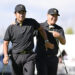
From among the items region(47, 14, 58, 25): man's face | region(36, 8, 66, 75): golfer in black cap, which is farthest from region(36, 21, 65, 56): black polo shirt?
region(47, 14, 58, 25): man's face

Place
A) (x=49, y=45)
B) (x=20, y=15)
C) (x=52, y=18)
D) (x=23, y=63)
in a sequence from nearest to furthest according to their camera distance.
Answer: (x=20, y=15) < (x=23, y=63) < (x=49, y=45) < (x=52, y=18)

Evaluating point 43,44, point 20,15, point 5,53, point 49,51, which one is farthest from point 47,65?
point 20,15

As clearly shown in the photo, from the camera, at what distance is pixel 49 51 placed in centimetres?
837

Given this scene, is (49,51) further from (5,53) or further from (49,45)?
(5,53)

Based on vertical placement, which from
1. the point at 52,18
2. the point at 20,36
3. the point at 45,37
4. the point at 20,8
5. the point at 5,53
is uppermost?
the point at 20,8

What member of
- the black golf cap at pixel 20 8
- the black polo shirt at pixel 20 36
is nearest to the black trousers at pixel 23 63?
the black polo shirt at pixel 20 36

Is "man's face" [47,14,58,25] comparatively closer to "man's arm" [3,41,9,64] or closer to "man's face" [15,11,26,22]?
"man's face" [15,11,26,22]

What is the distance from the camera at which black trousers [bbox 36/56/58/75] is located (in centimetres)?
830

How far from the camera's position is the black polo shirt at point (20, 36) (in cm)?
781

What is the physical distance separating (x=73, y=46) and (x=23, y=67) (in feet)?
33.4

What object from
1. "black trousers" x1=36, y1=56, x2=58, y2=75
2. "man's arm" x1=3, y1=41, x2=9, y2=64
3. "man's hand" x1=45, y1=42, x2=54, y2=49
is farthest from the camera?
"black trousers" x1=36, y1=56, x2=58, y2=75

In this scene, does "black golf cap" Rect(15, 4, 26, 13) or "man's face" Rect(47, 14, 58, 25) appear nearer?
"black golf cap" Rect(15, 4, 26, 13)

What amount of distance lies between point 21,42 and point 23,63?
375 mm

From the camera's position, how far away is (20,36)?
25.6 feet
